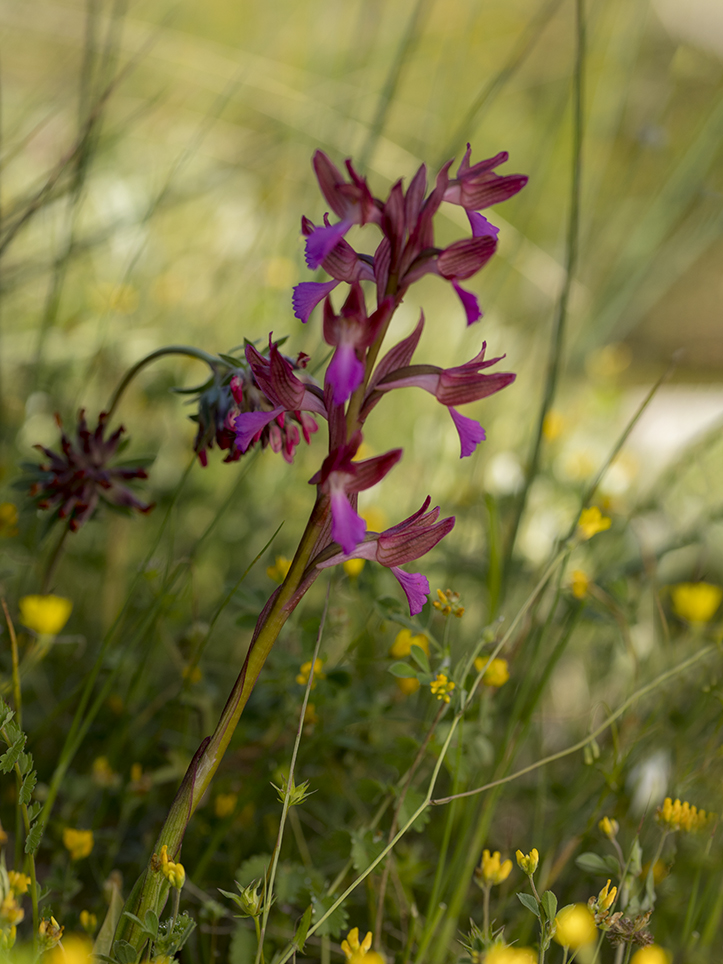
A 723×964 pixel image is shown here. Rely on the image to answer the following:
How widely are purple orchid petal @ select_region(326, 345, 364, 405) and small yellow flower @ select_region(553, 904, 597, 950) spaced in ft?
1.43

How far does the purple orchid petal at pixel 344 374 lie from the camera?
0.49 meters

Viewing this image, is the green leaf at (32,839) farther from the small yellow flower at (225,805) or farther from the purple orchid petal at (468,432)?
the purple orchid petal at (468,432)

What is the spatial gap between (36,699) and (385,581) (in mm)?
601

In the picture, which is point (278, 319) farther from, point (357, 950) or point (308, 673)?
point (357, 950)

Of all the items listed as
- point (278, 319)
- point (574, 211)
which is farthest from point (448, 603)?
point (278, 319)

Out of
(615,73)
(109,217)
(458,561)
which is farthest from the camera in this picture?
(615,73)

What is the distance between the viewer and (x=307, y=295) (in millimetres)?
548

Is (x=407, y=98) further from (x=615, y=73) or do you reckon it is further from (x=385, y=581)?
(x=385, y=581)

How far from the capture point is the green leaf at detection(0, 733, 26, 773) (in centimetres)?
57

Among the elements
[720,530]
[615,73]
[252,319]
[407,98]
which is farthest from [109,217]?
[407,98]

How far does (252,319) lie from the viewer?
2.08m

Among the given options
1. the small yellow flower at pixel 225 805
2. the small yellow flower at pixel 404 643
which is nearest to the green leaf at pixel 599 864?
the small yellow flower at pixel 404 643

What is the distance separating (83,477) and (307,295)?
0.42m

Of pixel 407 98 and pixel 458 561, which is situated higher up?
pixel 407 98
